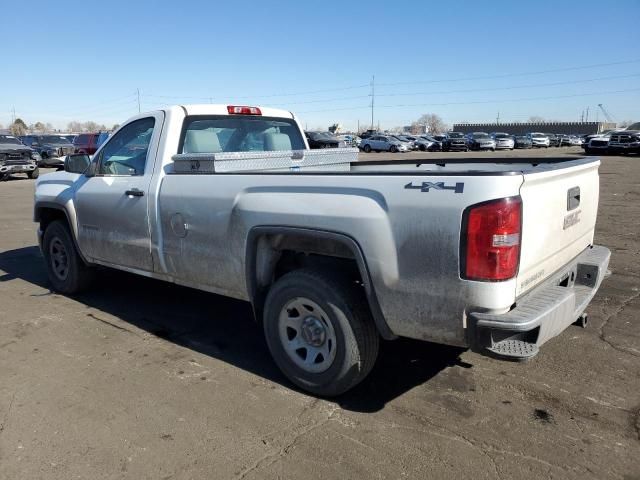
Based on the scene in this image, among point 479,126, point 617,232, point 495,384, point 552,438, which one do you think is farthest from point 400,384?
point 479,126

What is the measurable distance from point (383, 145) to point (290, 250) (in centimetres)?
4335

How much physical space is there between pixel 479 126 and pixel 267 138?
387 feet

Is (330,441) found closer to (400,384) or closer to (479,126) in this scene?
(400,384)

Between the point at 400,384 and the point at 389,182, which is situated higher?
the point at 389,182

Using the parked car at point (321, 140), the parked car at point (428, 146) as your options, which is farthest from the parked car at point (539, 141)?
the parked car at point (321, 140)

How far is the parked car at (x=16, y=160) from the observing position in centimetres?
2212

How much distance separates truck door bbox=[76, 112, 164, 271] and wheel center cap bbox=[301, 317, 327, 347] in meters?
1.77

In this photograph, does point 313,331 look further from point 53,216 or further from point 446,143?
point 446,143

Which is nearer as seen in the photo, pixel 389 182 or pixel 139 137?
pixel 389 182

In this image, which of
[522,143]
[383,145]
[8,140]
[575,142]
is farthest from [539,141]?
[8,140]

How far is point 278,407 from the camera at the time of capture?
3.51 meters

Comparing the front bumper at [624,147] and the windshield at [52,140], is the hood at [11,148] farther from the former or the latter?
the front bumper at [624,147]

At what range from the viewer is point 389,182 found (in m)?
3.07

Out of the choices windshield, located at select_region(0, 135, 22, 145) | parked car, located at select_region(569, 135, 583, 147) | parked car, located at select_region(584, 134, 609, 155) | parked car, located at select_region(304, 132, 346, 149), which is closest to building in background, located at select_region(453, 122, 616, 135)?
parked car, located at select_region(569, 135, 583, 147)
